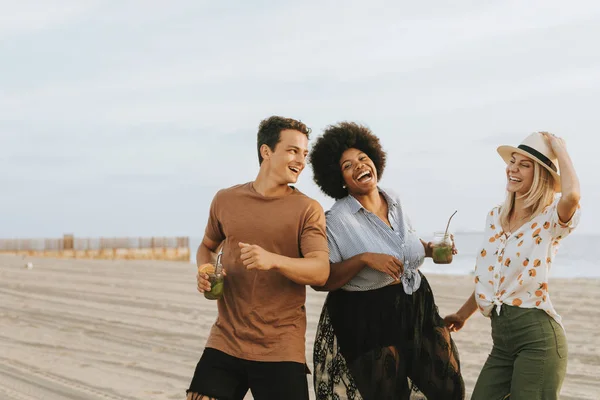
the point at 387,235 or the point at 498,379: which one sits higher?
the point at 387,235

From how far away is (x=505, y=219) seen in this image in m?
3.33

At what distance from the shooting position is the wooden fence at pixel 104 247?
40375mm

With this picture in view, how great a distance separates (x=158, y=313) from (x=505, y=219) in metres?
7.90

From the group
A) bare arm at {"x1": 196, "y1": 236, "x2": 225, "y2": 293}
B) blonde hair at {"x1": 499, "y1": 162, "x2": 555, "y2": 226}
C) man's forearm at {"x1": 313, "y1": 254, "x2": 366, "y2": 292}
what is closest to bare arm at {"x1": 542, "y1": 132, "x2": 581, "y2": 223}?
blonde hair at {"x1": 499, "y1": 162, "x2": 555, "y2": 226}

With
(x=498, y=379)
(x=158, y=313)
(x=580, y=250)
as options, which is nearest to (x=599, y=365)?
(x=498, y=379)

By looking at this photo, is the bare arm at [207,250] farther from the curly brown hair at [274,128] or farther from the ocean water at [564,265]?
the ocean water at [564,265]

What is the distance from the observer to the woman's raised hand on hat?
3154mm

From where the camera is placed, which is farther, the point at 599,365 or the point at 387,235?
the point at 599,365

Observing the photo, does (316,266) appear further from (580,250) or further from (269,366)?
(580,250)

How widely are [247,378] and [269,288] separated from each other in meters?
0.41

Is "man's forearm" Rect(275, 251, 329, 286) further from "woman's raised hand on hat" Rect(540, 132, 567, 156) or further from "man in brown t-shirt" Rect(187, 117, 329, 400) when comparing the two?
"woman's raised hand on hat" Rect(540, 132, 567, 156)

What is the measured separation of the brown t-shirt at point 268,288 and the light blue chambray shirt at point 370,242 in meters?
0.25

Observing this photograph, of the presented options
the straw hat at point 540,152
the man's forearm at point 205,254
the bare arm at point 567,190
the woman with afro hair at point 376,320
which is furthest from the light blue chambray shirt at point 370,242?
the bare arm at point 567,190

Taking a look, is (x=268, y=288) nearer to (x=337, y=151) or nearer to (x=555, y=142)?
(x=337, y=151)
